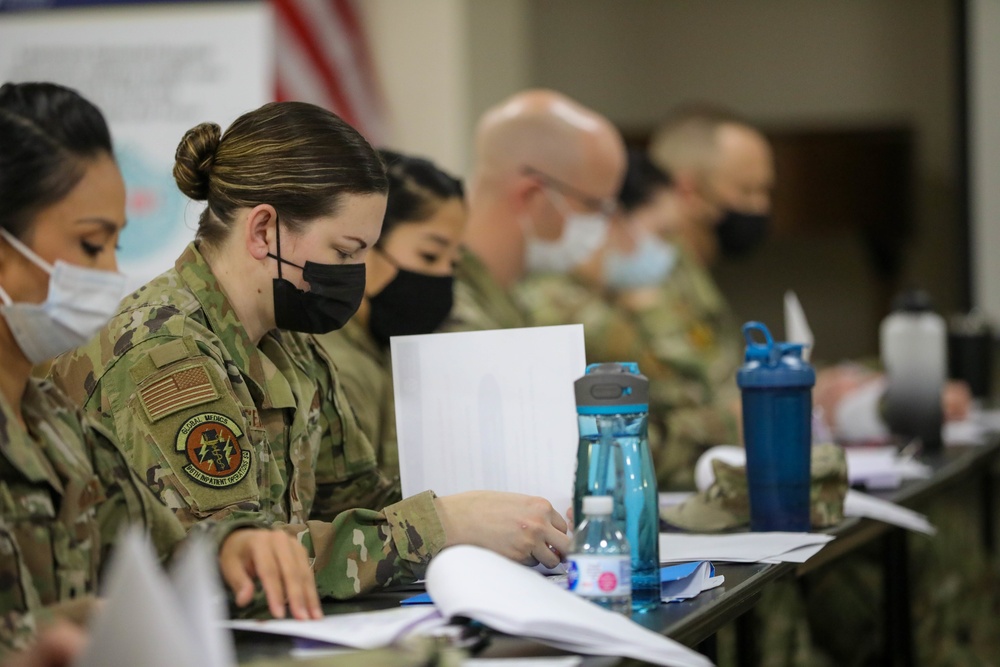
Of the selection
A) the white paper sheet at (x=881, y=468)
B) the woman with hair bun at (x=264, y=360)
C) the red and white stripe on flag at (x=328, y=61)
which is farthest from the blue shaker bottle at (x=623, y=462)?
the red and white stripe on flag at (x=328, y=61)

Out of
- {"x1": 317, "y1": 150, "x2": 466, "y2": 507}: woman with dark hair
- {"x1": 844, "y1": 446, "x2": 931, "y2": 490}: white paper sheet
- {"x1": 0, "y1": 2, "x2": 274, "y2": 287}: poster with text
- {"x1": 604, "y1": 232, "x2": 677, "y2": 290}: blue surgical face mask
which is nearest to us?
{"x1": 317, "y1": 150, "x2": 466, "y2": 507}: woman with dark hair

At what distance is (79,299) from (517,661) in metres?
0.58

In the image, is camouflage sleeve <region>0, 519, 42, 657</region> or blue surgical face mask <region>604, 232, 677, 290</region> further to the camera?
blue surgical face mask <region>604, 232, 677, 290</region>

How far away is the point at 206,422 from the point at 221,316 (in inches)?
6.7

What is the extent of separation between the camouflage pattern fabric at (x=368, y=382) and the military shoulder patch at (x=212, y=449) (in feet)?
1.61

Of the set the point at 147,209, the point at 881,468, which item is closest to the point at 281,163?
the point at 147,209

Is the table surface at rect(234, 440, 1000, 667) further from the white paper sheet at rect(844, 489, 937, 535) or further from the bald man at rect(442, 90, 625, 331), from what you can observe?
the bald man at rect(442, 90, 625, 331)

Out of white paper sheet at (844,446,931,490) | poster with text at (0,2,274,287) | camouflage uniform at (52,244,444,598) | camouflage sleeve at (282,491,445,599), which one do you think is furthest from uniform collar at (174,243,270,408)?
poster with text at (0,2,274,287)

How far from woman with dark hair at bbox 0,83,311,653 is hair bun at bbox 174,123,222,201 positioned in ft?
0.55

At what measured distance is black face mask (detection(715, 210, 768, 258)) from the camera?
4.46 metres

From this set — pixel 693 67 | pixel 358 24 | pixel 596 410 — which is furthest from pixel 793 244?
pixel 596 410

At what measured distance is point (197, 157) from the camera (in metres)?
1.43

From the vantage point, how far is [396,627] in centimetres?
110

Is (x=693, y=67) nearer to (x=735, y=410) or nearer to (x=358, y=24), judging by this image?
(x=358, y=24)
